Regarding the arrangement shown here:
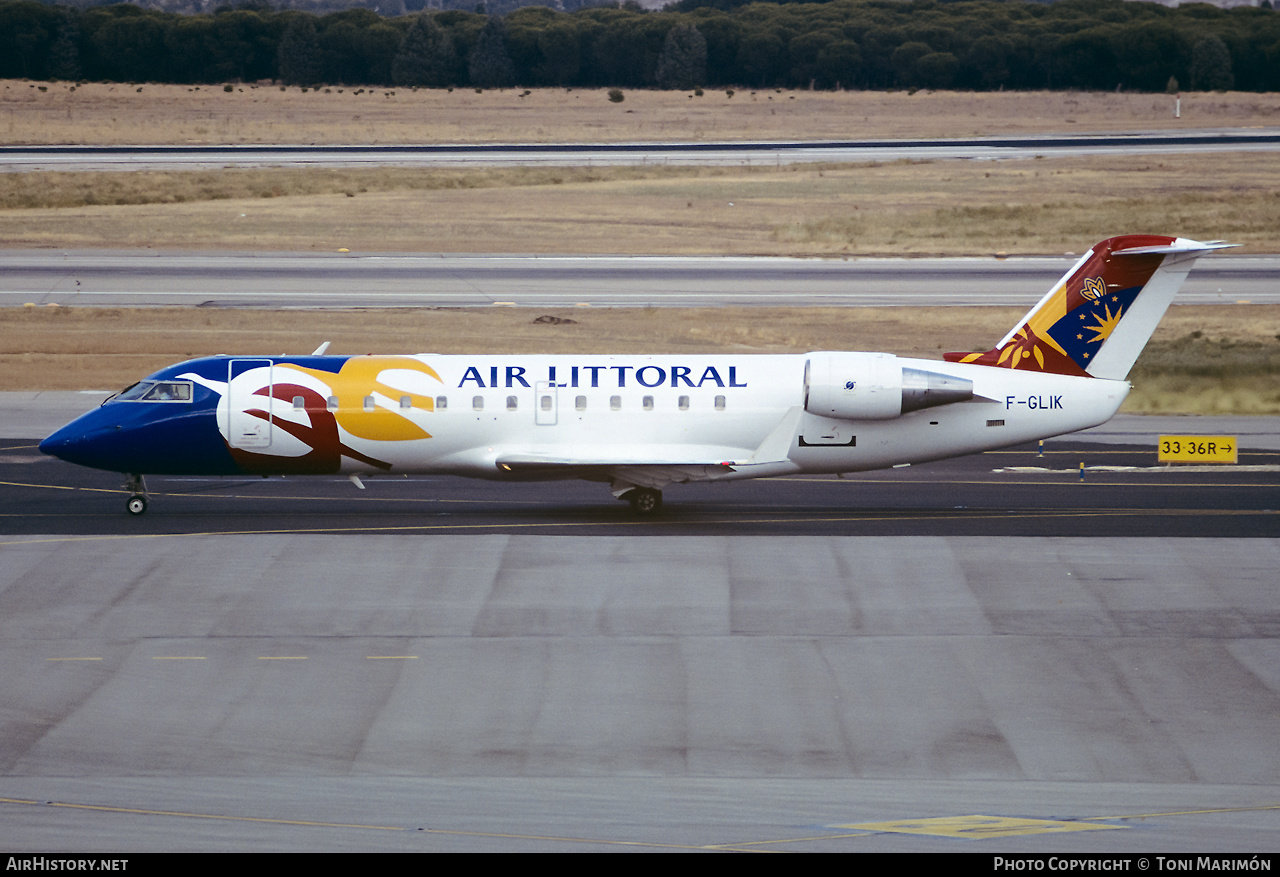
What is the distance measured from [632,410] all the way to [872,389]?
4813mm

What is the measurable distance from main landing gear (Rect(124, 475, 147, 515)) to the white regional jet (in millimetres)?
831

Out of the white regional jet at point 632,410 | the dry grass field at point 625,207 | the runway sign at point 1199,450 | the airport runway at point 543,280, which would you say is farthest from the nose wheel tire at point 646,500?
the airport runway at point 543,280

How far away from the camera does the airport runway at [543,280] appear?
5569 cm

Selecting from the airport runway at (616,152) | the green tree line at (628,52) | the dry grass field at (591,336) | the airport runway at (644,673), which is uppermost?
the green tree line at (628,52)

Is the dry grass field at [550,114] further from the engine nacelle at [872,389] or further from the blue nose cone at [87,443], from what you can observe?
the engine nacelle at [872,389]

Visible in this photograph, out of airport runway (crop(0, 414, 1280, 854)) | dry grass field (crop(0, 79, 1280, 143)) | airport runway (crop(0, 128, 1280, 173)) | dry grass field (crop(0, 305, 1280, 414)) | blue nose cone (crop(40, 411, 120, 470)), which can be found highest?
dry grass field (crop(0, 79, 1280, 143))

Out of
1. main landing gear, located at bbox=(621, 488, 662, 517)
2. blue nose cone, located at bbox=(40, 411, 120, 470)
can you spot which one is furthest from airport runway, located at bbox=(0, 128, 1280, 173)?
main landing gear, located at bbox=(621, 488, 662, 517)

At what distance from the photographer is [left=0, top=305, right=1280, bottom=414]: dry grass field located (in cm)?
4525

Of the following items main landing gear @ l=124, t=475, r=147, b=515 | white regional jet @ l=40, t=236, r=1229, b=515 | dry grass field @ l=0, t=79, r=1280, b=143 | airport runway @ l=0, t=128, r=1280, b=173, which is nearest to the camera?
white regional jet @ l=40, t=236, r=1229, b=515

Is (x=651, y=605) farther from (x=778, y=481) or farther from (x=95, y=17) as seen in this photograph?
(x=95, y=17)

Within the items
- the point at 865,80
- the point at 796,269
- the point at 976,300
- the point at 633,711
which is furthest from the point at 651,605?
the point at 865,80

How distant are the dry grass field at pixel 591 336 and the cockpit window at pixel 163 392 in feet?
50.2

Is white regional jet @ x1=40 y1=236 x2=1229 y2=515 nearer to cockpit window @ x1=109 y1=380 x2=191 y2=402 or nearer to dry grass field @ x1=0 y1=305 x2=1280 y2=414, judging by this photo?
cockpit window @ x1=109 y1=380 x2=191 y2=402

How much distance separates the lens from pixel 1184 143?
9725 cm
